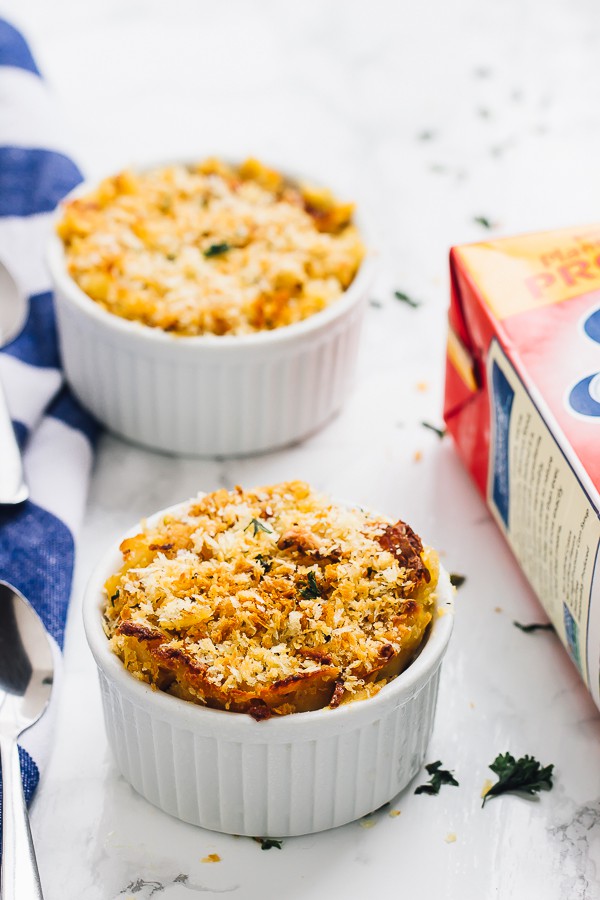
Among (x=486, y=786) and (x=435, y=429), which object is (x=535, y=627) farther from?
(x=435, y=429)

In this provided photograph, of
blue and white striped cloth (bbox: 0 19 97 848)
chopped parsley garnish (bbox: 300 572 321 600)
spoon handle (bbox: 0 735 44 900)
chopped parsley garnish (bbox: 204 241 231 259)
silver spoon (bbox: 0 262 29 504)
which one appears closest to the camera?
spoon handle (bbox: 0 735 44 900)

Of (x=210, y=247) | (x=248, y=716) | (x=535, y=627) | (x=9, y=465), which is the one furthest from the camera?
(x=210, y=247)

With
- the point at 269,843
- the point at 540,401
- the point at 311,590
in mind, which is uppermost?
the point at 540,401

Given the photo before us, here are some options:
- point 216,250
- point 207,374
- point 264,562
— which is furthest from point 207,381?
point 264,562

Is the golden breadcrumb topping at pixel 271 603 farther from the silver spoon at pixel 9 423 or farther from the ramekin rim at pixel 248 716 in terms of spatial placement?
the silver spoon at pixel 9 423

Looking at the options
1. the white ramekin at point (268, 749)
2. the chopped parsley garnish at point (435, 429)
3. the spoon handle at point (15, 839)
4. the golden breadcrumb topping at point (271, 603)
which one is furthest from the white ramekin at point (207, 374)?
the spoon handle at point (15, 839)

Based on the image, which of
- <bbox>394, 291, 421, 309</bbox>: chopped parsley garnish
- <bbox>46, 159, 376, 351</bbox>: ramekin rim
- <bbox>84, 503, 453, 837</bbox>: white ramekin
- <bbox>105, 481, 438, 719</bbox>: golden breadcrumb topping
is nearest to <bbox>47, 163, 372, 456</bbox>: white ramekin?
<bbox>46, 159, 376, 351</bbox>: ramekin rim

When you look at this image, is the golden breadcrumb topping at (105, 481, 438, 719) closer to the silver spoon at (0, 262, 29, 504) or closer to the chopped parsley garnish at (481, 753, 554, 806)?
the chopped parsley garnish at (481, 753, 554, 806)
